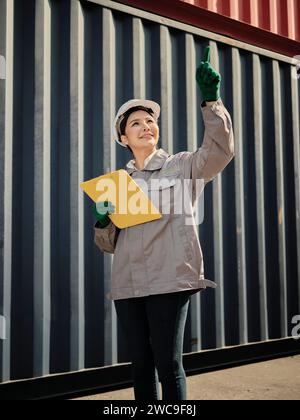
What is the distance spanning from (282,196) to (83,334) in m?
2.54

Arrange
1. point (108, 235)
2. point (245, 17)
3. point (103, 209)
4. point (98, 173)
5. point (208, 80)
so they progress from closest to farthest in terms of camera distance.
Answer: point (208, 80)
point (103, 209)
point (108, 235)
point (98, 173)
point (245, 17)

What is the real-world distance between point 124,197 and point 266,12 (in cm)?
374

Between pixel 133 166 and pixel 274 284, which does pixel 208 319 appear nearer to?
pixel 274 284

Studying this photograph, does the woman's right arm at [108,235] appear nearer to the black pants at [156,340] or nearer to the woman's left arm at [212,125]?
the black pants at [156,340]

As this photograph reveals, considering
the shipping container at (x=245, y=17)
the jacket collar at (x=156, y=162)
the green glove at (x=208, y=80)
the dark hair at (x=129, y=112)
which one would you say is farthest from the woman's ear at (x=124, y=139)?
the shipping container at (x=245, y=17)

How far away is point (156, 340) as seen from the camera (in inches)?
81.5

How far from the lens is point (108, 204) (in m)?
2.26

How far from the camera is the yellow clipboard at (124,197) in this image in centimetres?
220

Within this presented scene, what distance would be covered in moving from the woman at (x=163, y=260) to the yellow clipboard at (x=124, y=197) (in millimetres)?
39

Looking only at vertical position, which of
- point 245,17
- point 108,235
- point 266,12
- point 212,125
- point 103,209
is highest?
point 266,12

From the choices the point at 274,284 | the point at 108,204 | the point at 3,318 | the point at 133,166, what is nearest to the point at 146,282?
the point at 108,204

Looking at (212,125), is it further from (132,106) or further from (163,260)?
(163,260)

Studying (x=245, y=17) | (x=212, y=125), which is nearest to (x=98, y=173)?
(x=212, y=125)
